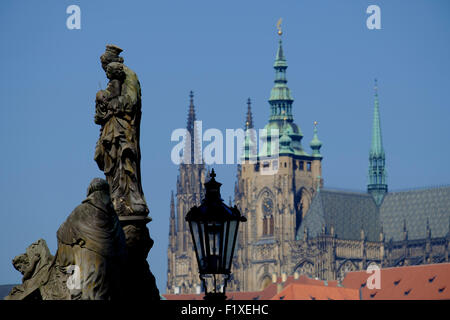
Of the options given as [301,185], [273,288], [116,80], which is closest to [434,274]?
[273,288]

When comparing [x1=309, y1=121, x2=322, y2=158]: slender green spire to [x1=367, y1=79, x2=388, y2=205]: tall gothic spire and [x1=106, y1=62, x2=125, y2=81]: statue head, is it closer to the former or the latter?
[x1=367, y1=79, x2=388, y2=205]: tall gothic spire

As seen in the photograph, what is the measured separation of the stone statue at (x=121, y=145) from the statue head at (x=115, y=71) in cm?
10

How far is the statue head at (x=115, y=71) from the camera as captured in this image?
13289 millimetres

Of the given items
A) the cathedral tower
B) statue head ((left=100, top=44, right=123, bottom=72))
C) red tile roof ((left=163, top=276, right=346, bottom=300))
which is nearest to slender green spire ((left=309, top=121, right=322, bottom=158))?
the cathedral tower

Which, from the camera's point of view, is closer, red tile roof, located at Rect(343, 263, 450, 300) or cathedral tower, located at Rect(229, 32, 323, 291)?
red tile roof, located at Rect(343, 263, 450, 300)

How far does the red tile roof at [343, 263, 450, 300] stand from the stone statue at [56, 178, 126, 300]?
111 m

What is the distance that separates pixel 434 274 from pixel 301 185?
24.9 m

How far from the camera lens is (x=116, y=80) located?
522 inches

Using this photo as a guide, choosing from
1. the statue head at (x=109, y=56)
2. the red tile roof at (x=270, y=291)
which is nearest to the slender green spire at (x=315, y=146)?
the red tile roof at (x=270, y=291)

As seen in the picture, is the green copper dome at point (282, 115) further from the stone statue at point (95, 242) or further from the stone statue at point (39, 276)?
the stone statue at point (95, 242)

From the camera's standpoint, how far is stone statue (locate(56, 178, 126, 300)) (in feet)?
35.9

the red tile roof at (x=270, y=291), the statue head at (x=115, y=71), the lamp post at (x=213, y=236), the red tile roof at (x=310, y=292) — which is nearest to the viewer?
the lamp post at (x=213, y=236)

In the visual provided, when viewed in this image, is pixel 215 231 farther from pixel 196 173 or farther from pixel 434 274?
pixel 196 173

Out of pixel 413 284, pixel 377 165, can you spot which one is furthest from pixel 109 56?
pixel 377 165
